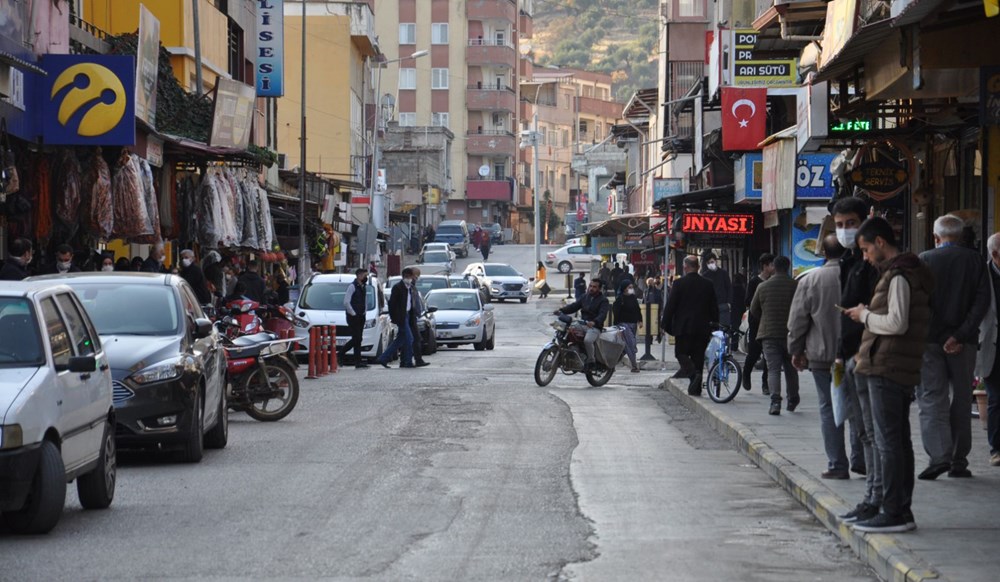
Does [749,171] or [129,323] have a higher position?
[749,171]

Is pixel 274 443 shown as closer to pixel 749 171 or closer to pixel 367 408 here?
pixel 367 408

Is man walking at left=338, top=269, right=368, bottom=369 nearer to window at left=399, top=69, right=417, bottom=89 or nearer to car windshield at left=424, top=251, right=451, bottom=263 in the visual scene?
car windshield at left=424, top=251, right=451, bottom=263

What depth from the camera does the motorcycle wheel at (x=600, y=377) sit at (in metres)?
24.0

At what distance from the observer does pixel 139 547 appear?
8961 millimetres

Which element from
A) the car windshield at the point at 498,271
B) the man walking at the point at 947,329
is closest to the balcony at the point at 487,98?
the car windshield at the point at 498,271

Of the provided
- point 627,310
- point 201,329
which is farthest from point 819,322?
point 627,310

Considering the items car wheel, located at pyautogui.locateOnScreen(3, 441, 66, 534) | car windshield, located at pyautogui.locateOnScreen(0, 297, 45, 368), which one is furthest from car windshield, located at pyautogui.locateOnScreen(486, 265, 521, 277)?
car wheel, located at pyautogui.locateOnScreen(3, 441, 66, 534)

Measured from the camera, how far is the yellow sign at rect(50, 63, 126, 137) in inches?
816

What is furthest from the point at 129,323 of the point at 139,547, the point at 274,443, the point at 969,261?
the point at 969,261

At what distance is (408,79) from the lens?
10800cm

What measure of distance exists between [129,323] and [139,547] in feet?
16.5

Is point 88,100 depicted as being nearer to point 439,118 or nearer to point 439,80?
point 439,80

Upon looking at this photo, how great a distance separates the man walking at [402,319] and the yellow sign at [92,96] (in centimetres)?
784

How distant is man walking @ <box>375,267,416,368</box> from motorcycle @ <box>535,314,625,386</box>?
4.34 metres
